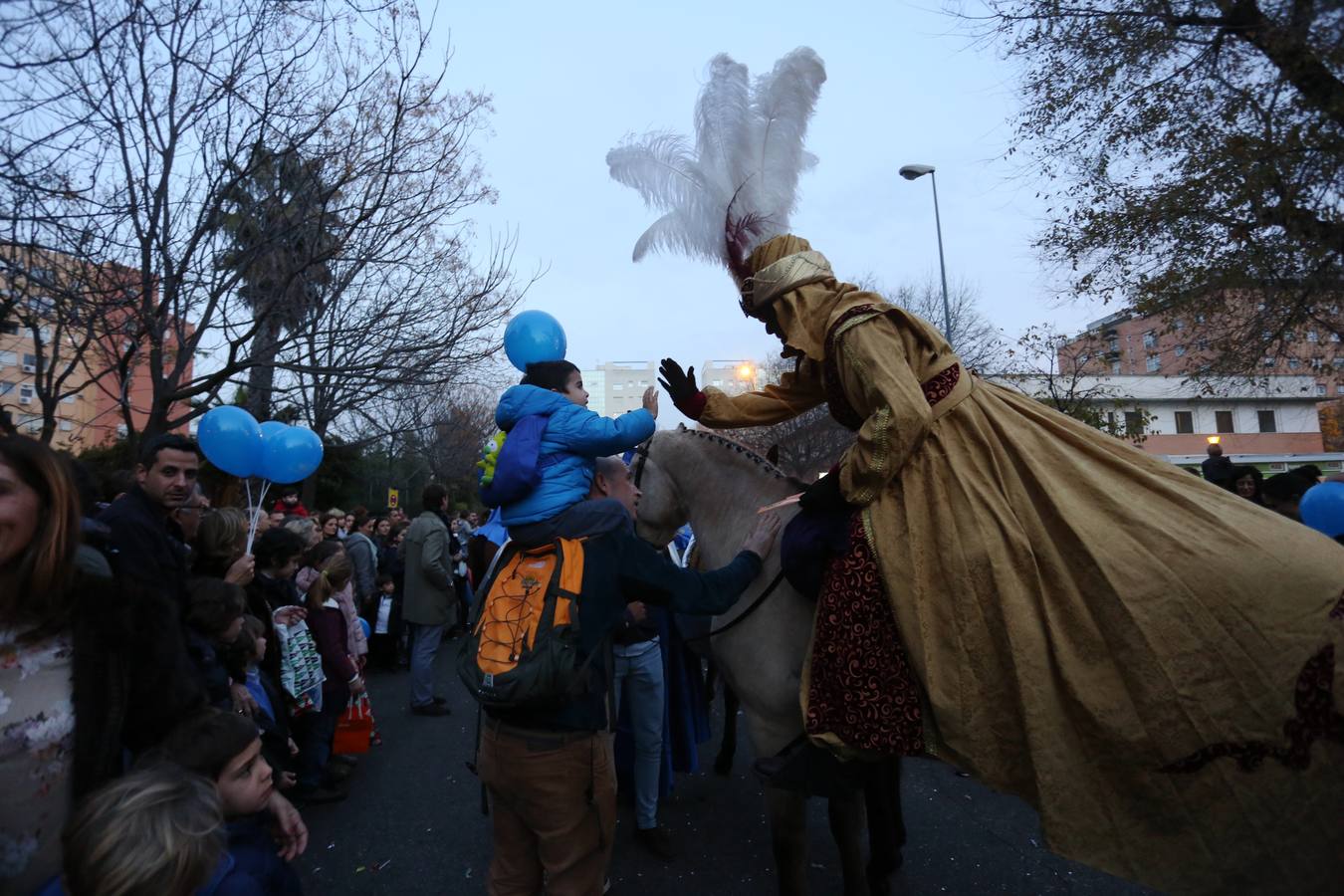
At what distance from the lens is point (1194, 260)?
8195mm

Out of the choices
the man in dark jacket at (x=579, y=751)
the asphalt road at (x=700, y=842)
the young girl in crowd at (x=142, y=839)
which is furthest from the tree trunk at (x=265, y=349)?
the young girl in crowd at (x=142, y=839)

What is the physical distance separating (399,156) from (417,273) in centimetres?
173

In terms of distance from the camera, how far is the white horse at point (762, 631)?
2.74m

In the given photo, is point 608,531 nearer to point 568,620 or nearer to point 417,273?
point 568,620

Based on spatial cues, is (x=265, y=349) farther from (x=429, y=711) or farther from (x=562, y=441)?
(x=562, y=441)

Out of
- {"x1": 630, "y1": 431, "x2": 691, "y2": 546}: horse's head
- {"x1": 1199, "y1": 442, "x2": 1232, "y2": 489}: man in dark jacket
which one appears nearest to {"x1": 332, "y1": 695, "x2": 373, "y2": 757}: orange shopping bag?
{"x1": 630, "y1": 431, "x2": 691, "y2": 546}: horse's head

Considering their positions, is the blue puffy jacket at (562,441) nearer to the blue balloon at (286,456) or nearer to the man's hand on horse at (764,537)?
the man's hand on horse at (764,537)

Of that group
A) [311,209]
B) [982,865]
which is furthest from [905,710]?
[311,209]

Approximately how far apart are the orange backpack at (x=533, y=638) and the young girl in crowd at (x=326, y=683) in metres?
3.75

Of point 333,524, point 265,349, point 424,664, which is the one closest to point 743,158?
point 265,349

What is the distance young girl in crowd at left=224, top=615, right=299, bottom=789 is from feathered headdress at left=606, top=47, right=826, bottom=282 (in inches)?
125

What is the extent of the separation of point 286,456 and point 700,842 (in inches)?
167

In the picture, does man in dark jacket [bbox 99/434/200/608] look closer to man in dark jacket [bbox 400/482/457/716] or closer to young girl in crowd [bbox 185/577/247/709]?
young girl in crowd [bbox 185/577/247/709]

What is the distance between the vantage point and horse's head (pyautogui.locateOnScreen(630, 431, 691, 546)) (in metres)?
3.43
